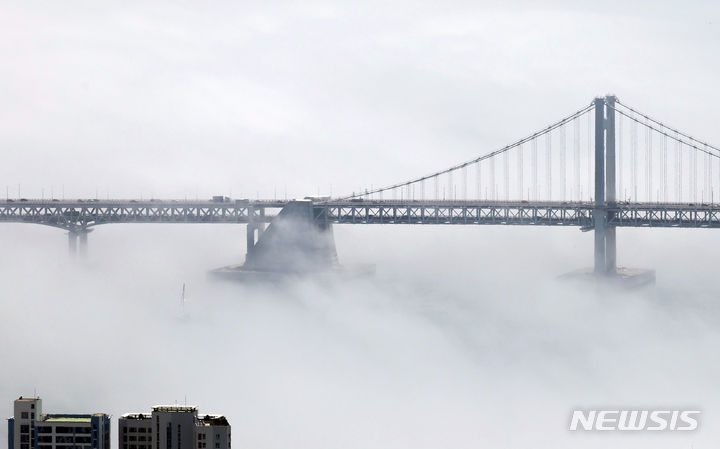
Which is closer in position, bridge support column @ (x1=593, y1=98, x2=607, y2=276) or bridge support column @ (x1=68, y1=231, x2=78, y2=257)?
bridge support column @ (x1=593, y1=98, x2=607, y2=276)

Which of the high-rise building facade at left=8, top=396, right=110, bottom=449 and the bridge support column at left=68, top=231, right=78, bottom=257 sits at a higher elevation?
the bridge support column at left=68, top=231, right=78, bottom=257

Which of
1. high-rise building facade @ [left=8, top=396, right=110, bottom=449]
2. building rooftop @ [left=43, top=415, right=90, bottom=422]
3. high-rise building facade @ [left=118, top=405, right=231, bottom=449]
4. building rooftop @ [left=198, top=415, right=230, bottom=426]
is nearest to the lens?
building rooftop @ [left=198, top=415, right=230, bottom=426]

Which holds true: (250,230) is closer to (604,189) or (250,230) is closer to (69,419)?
(604,189)

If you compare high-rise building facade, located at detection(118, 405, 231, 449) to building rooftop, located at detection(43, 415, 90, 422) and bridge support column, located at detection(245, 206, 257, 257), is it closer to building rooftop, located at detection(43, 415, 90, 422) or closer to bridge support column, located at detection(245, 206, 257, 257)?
building rooftop, located at detection(43, 415, 90, 422)

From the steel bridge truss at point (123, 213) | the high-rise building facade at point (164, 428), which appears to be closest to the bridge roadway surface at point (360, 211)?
the steel bridge truss at point (123, 213)

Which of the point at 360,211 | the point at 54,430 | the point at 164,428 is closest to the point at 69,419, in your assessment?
the point at 54,430

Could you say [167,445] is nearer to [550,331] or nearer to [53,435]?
[53,435]

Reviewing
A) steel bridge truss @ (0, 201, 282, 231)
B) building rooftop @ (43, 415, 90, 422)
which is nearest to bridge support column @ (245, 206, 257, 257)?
steel bridge truss @ (0, 201, 282, 231)
